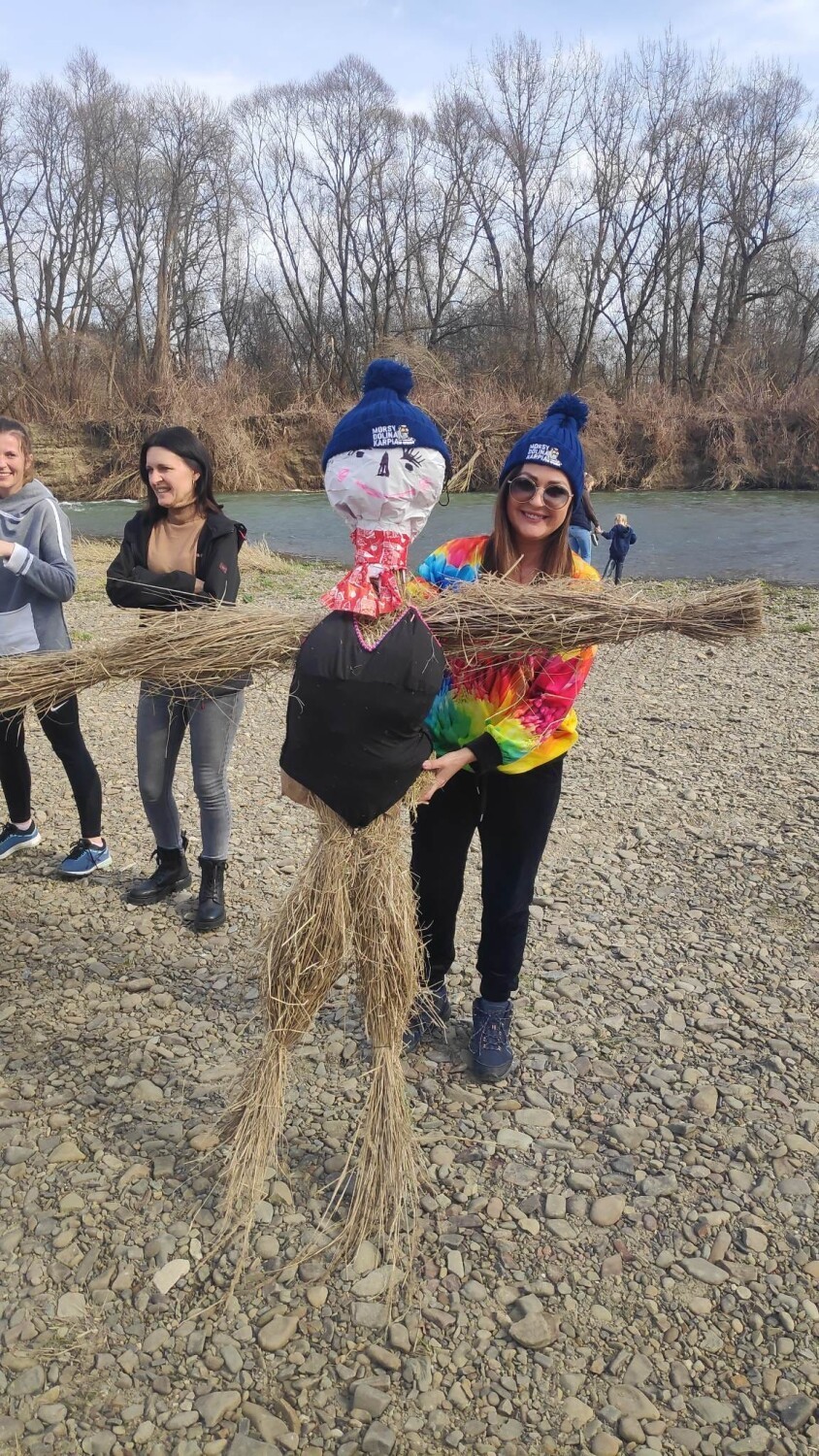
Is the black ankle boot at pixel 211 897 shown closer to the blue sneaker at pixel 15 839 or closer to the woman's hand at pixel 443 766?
the blue sneaker at pixel 15 839

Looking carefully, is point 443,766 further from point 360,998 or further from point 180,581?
point 180,581

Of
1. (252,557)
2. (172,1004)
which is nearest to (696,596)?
(172,1004)

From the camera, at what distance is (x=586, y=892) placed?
4.31 meters

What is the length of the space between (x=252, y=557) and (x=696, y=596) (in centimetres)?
1282

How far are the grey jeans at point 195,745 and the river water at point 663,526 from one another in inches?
500

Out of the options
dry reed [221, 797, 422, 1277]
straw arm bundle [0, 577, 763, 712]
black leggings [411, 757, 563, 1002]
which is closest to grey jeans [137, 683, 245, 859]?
straw arm bundle [0, 577, 763, 712]

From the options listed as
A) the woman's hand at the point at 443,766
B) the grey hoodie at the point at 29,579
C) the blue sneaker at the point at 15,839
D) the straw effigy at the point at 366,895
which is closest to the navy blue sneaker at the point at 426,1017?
the straw effigy at the point at 366,895

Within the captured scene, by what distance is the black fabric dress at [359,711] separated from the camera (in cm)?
206

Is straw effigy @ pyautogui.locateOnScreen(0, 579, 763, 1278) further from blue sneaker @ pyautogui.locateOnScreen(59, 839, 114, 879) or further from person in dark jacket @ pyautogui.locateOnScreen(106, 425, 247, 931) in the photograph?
blue sneaker @ pyautogui.locateOnScreen(59, 839, 114, 879)

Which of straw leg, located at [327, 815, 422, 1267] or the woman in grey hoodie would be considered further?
the woman in grey hoodie

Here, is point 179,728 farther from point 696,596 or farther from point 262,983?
point 696,596

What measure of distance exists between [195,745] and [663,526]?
20305mm

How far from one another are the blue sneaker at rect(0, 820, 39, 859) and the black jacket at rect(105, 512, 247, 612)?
1.68 metres

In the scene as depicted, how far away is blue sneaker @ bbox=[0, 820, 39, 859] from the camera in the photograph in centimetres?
436
